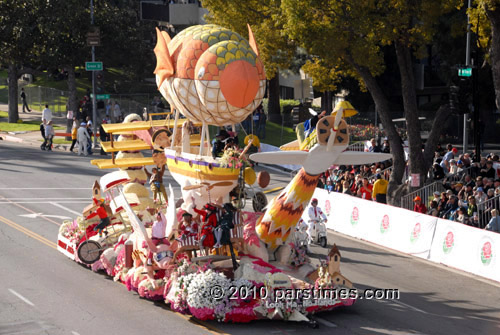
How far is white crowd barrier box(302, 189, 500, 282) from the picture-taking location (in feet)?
71.5

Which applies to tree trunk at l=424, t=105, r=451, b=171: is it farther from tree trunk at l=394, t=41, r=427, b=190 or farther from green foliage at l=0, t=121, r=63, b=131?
green foliage at l=0, t=121, r=63, b=131

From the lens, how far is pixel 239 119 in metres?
19.0

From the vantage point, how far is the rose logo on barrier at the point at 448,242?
2295 centimetres

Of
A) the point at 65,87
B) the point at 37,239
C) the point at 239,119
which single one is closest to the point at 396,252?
the point at 239,119

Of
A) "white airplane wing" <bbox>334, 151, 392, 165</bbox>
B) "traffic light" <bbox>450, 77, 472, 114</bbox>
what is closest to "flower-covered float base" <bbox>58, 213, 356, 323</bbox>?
Answer: "white airplane wing" <bbox>334, 151, 392, 165</bbox>

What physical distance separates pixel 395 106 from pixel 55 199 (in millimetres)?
29442

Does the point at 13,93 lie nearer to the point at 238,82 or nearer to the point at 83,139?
the point at 83,139

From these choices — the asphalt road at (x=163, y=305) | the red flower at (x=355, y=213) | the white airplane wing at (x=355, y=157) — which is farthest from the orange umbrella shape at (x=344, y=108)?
the red flower at (x=355, y=213)

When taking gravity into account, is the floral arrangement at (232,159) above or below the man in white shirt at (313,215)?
above

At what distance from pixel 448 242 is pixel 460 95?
26.3ft

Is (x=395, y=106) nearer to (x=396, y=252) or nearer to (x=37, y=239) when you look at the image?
(x=396, y=252)

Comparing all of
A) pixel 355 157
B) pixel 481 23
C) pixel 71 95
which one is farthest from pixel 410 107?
pixel 71 95

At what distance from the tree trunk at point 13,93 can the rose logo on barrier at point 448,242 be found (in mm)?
35997

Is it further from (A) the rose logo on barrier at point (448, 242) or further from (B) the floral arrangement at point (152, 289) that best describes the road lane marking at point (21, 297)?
(A) the rose logo on barrier at point (448, 242)
